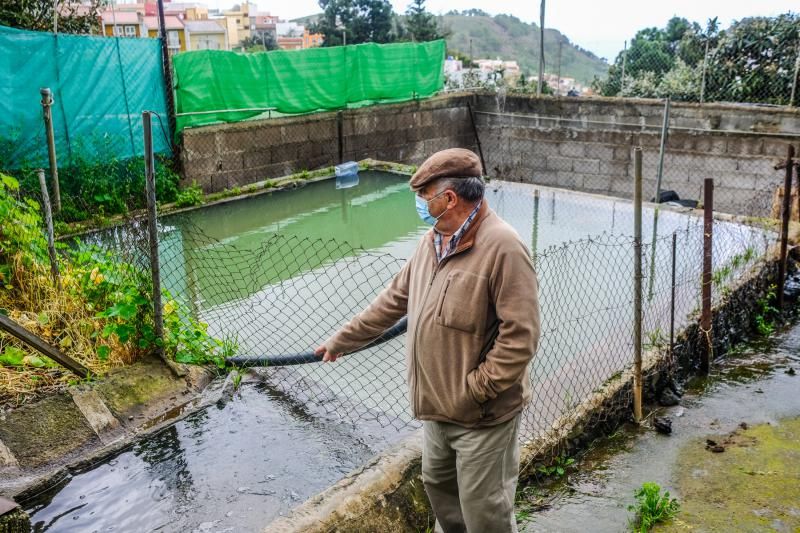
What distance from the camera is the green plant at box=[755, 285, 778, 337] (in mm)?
5781

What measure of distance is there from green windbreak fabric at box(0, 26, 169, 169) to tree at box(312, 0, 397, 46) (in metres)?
20.3

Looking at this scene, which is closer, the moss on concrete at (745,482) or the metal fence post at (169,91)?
the moss on concrete at (745,482)

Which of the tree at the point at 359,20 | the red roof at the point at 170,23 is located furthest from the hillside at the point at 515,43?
the tree at the point at 359,20

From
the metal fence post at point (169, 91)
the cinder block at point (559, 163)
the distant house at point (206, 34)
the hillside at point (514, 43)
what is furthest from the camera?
the hillside at point (514, 43)

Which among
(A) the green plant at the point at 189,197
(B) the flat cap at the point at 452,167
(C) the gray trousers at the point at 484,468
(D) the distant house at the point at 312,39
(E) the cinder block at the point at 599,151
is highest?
(D) the distant house at the point at 312,39

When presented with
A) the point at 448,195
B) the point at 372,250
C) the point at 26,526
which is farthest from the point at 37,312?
the point at 372,250

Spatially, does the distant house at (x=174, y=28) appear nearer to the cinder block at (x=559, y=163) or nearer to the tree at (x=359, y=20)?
the tree at (x=359, y=20)

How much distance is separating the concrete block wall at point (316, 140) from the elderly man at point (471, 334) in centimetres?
783

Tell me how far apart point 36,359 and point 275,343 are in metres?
1.52

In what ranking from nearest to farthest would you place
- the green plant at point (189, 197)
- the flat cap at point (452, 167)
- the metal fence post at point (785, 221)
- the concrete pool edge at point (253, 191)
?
the flat cap at point (452, 167), the metal fence post at point (785, 221), the concrete pool edge at point (253, 191), the green plant at point (189, 197)

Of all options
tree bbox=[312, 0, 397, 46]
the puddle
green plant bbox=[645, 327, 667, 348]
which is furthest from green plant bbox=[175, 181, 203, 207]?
tree bbox=[312, 0, 397, 46]

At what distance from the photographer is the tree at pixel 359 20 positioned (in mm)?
28922

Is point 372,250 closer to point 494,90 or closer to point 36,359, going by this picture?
point 36,359

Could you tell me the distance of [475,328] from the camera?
2344 mm
